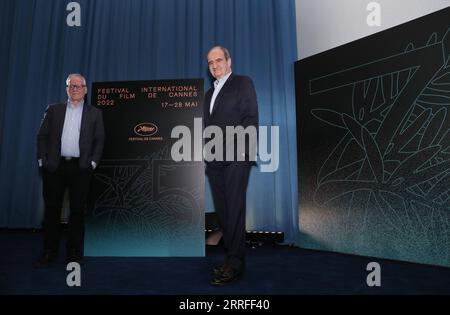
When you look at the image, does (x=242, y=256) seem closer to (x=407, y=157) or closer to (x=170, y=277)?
(x=170, y=277)

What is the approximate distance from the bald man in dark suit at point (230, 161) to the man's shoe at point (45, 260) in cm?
133

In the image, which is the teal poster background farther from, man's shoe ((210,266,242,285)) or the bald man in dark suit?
man's shoe ((210,266,242,285))

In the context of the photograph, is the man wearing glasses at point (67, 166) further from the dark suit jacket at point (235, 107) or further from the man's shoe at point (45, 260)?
the dark suit jacket at point (235, 107)

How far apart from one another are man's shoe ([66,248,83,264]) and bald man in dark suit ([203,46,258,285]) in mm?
1172

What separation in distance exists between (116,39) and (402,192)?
3.79 m

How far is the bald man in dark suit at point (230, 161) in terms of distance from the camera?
2.07m

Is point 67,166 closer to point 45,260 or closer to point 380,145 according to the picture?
point 45,260

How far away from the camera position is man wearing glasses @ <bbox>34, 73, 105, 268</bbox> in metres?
2.54

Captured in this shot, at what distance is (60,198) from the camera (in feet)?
8.46

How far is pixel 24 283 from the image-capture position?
2.01 m

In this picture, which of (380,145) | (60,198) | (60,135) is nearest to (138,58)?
(60,135)

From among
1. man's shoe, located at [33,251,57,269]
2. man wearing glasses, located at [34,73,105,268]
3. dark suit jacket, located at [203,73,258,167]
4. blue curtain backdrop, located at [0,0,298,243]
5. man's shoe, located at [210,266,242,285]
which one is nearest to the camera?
man's shoe, located at [210,266,242,285]

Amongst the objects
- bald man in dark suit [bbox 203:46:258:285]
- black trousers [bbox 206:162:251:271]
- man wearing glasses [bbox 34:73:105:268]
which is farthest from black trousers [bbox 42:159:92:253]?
black trousers [bbox 206:162:251:271]
